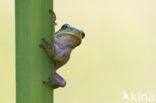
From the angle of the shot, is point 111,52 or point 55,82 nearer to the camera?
point 55,82

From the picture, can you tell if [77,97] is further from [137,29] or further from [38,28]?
[38,28]

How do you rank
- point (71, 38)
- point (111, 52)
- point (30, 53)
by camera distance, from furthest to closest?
point (111, 52), point (71, 38), point (30, 53)

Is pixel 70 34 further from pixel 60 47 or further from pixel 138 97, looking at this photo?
pixel 138 97

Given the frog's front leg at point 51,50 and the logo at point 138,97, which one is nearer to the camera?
the frog's front leg at point 51,50

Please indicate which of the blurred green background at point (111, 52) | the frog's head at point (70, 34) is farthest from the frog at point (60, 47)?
the blurred green background at point (111, 52)

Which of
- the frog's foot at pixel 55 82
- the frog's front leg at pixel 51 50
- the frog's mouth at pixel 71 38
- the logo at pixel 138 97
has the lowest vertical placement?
the logo at pixel 138 97

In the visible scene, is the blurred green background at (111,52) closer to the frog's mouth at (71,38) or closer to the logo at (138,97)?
the logo at (138,97)

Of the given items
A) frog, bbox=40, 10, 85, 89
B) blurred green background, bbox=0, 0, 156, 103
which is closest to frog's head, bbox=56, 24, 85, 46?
frog, bbox=40, 10, 85, 89

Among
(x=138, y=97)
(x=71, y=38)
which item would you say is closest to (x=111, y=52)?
(x=138, y=97)
